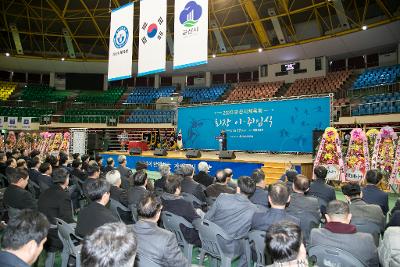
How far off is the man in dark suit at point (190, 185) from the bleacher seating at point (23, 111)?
2173 cm

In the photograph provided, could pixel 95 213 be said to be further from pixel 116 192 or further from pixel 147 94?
pixel 147 94

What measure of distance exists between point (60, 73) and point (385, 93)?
24998 mm

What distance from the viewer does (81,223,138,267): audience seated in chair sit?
152 centimetres

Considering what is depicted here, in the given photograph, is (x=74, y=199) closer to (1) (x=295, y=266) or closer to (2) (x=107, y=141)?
(1) (x=295, y=266)

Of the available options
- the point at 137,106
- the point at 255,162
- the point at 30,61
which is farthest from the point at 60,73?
the point at 255,162

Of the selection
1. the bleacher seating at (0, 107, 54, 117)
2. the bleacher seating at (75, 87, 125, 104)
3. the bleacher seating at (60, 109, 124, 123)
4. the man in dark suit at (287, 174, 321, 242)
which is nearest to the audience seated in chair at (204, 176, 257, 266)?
the man in dark suit at (287, 174, 321, 242)

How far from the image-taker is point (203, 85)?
88.1 ft

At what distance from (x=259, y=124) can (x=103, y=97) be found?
1652 centimetres

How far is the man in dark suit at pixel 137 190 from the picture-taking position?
456 cm

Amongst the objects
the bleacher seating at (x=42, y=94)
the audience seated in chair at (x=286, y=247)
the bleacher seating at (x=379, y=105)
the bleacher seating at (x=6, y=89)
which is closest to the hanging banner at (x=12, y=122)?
the bleacher seating at (x=42, y=94)

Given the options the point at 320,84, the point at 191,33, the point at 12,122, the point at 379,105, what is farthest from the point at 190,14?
the point at 12,122

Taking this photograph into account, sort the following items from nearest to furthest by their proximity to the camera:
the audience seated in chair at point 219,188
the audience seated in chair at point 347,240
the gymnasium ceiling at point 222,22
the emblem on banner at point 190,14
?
the audience seated in chair at point 347,240 → the audience seated in chair at point 219,188 → the emblem on banner at point 190,14 → the gymnasium ceiling at point 222,22

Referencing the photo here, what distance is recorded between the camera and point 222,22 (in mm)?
23578

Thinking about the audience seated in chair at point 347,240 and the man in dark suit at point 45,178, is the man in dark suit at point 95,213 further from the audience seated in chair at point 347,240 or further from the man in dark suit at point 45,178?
the man in dark suit at point 45,178
